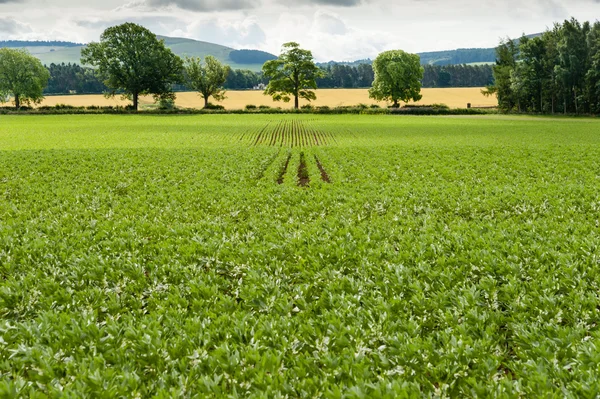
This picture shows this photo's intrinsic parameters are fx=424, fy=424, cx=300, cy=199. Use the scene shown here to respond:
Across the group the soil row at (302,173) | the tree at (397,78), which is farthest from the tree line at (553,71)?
the soil row at (302,173)

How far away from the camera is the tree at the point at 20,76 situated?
95750mm

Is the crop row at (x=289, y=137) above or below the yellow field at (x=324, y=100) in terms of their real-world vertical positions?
below

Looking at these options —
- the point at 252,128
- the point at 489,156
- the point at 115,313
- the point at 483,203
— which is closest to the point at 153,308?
the point at 115,313

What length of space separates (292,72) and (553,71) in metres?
54.6

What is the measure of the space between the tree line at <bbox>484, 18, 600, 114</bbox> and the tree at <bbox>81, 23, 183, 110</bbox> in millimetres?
72328

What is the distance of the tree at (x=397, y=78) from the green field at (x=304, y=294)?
8619 centimetres

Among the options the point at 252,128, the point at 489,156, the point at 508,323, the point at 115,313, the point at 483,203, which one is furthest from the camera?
the point at 252,128

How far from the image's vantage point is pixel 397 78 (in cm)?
9869

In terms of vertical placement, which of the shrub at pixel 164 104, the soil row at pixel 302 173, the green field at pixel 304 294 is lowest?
the green field at pixel 304 294

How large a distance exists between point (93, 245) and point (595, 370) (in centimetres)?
1039

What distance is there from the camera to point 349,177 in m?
23.4

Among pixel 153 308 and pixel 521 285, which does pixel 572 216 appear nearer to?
pixel 521 285

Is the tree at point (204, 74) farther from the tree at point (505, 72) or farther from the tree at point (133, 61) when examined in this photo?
the tree at point (505, 72)

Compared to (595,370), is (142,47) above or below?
above
